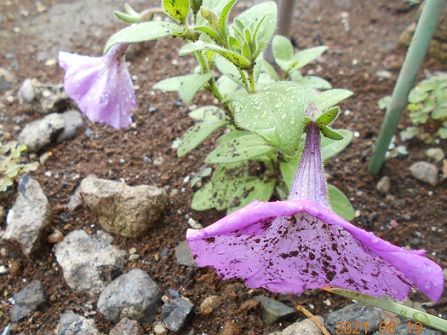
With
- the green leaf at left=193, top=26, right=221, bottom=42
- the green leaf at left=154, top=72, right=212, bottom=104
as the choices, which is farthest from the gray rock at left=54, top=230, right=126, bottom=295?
the green leaf at left=193, top=26, right=221, bottom=42

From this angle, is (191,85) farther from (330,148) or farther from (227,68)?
(330,148)

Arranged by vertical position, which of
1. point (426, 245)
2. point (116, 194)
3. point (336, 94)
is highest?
point (336, 94)

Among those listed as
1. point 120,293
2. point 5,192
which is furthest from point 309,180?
point 5,192

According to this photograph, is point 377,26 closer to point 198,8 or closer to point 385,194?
point 385,194

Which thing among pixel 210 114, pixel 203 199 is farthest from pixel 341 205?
pixel 210 114

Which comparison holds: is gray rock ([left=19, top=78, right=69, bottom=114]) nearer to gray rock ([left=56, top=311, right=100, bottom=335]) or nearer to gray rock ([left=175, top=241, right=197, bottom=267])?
gray rock ([left=175, top=241, right=197, bottom=267])

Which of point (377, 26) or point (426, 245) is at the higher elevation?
point (377, 26)
